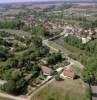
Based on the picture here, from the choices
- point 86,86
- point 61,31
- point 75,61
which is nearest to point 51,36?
point 61,31

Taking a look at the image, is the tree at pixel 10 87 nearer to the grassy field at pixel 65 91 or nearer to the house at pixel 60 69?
the grassy field at pixel 65 91

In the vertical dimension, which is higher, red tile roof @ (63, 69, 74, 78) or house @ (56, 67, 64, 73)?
red tile roof @ (63, 69, 74, 78)

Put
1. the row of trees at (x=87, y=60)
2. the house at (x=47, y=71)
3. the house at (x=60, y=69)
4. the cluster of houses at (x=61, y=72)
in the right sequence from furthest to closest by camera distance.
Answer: the house at (x=60, y=69) → the house at (x=47, y=71) → the cluster of houses at (x=61, y=72) → the row of trees at (x=87, y=60)

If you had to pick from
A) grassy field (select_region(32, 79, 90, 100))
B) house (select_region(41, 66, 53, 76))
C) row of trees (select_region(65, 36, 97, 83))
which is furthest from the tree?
row of trees (select_region(65, 36, 97, 83))

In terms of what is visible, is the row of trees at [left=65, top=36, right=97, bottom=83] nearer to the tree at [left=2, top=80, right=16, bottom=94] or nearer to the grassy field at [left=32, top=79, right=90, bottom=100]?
the grassy field at [left=32, top=79, right=90, bottom=100]

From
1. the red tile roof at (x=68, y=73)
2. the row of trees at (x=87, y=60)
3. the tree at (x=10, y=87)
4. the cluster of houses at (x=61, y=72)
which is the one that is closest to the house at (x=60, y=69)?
the cluster of houses at (x=61, y=72)

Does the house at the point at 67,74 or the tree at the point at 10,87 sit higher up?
the tree at the point at 10,87

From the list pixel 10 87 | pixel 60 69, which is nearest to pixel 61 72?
pixel 60 69

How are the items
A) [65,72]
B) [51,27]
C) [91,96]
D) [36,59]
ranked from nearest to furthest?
1. [91,96]
2. [65,72]
3. [36,59]
4. [51,27]

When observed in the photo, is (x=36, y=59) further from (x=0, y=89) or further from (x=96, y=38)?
(x=96, y=38)
